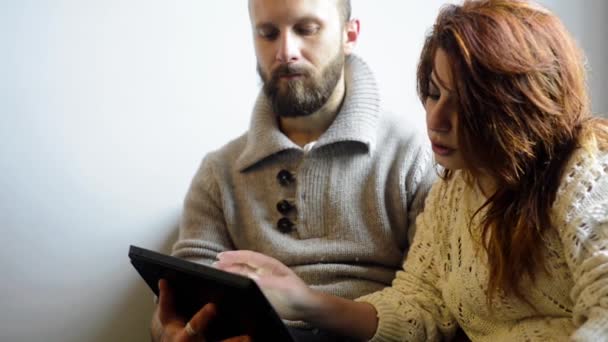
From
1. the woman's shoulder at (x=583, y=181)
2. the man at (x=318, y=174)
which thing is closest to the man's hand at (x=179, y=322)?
the man at (x=318, y=174)

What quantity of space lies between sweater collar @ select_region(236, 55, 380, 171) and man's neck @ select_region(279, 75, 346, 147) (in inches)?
0.8

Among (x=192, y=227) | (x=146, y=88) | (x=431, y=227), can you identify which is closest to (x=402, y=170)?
(x=431, y=227)

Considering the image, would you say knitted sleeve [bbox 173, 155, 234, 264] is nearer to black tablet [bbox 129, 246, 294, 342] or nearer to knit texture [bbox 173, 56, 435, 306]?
knit texture [bbox 173, 56, 435, 306]

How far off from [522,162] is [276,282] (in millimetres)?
395

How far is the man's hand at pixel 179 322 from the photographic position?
912mm

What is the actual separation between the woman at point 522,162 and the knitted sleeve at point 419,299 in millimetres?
97

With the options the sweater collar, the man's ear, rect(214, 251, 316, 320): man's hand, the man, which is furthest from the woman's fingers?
the man's ear

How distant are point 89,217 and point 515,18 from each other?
0.99 metres

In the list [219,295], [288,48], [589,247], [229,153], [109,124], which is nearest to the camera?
[589,247]

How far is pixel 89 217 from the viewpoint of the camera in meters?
1.41

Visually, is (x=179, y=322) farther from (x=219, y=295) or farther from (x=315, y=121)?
(x=315, y=121)

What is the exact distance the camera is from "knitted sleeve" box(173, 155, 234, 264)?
3.98ft

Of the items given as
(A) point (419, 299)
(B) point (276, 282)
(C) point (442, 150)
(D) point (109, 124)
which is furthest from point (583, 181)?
(D) point (109, 124)

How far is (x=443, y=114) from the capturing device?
2.75ft
